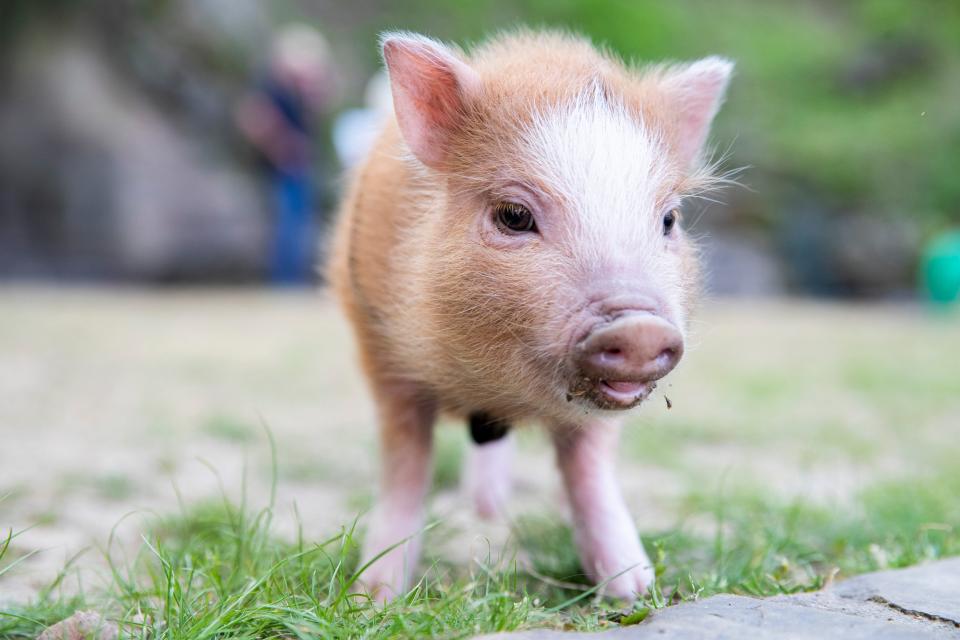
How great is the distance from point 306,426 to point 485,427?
2.78 meters

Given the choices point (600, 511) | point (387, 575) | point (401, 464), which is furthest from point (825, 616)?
point (401, 464)

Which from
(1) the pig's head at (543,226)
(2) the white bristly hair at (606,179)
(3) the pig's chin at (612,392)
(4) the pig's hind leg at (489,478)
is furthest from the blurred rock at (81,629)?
(4) the pig's hind leg at (489,478)

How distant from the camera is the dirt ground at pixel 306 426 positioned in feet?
12.5

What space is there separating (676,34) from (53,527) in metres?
16.8

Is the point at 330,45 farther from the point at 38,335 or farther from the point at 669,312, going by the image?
the point at 669,312

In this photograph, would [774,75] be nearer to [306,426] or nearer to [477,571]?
[306,426]

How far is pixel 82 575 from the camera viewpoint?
116 inches

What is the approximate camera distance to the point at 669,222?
9.38 ft

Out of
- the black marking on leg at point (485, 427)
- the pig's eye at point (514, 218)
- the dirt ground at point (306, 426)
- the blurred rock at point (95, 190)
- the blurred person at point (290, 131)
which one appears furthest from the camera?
the blurred rock at point (95, 190)

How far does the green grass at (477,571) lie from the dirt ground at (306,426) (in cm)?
20

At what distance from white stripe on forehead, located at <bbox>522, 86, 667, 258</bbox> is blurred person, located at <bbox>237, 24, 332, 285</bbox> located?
30.5 feet

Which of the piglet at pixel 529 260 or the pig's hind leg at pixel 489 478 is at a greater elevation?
the piglet at pixel 529 260

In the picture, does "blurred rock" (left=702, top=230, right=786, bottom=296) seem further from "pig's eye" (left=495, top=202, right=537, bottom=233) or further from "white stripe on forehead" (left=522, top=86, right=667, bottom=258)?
"pig's eye" (left=495, top=202, right=537, bottom=233)

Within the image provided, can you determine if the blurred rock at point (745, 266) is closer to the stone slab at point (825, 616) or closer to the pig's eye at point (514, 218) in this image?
the pig's eye at point (514, 218)
